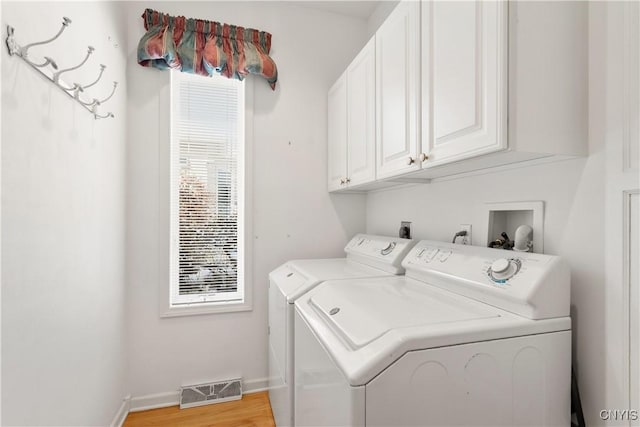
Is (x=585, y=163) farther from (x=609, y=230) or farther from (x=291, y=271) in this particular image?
(x=291, y=271)

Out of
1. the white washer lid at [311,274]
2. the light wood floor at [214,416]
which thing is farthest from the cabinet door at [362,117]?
the light wood floor at [214,416]

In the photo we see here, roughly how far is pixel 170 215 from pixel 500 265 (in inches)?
77.7

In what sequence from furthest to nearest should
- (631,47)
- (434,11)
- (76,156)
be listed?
(76,156), (434,11), (631,47)

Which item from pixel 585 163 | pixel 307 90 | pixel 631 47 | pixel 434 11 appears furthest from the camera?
pixel 307 90

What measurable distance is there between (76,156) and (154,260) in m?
0.97

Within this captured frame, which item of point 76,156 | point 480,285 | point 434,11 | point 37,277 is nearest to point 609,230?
point 480,285

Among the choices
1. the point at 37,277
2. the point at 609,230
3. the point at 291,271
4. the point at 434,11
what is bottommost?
the point at 291,271

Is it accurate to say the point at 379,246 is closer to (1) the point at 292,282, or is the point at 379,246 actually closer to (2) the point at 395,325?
(1) the point at 292,282

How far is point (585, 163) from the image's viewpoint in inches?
39.5

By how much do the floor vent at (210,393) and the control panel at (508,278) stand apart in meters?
1.66

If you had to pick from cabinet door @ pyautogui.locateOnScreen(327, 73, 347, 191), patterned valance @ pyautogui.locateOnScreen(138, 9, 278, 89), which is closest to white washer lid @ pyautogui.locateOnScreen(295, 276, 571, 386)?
cabinet door @ pyautogui.locateOnScreen(327, 73, 347, 191)

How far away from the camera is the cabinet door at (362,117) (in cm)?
171

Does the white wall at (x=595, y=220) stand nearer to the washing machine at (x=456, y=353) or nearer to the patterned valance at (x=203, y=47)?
the washing machine at (x=456, y=353)

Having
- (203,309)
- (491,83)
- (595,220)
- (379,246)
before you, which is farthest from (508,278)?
(203,309)
